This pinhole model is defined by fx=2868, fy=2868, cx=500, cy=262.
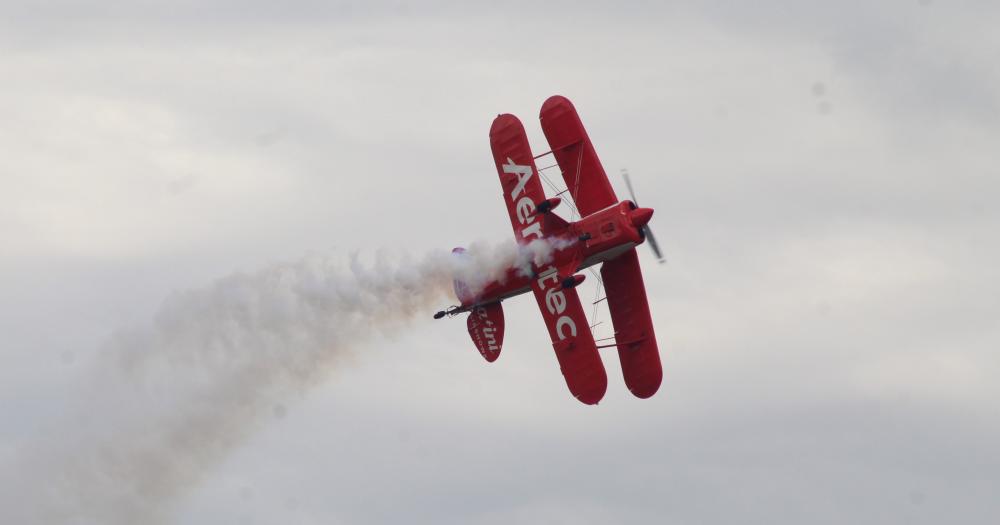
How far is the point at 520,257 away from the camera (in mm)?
84250

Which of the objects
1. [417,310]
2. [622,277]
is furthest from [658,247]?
[417,310]

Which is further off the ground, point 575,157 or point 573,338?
point 575,157

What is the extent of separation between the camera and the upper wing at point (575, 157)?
276ft

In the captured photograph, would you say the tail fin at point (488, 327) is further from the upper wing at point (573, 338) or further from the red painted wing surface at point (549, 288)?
the upper wing at point (573, 338)

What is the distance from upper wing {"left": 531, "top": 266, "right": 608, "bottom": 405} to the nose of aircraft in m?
2.91

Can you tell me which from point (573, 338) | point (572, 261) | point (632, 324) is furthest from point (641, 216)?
point (573, 338)

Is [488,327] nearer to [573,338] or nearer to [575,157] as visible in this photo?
[573,338]

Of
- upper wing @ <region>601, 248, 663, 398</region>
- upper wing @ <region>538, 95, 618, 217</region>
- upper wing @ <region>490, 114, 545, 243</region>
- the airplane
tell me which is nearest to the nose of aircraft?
the airplane

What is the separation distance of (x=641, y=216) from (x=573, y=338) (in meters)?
4.37

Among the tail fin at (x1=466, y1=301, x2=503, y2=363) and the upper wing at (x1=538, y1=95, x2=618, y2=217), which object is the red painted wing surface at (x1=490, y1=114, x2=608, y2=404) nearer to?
the upper wing at (x1=538, y1=95, x2=618, y2=217)

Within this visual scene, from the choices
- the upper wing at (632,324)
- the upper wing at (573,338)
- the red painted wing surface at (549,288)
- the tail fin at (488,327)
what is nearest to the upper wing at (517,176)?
the red painted wing surface at (549,288)

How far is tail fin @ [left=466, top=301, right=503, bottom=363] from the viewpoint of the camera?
85812 mm

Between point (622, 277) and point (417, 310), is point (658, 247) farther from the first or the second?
point (417, 310)

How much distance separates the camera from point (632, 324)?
85188mm
